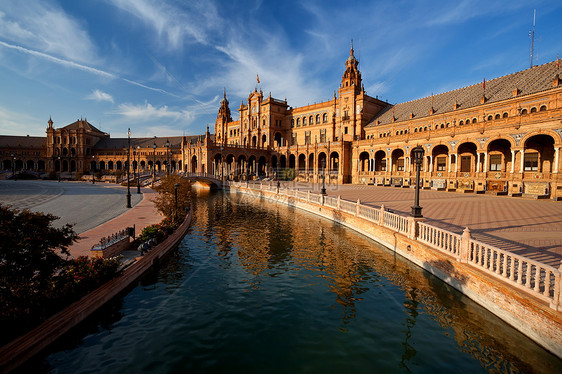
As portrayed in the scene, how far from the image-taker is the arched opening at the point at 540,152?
2967 cm

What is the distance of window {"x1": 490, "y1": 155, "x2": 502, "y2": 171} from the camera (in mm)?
34938

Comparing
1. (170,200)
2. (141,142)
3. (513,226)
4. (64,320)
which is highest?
(141,142)

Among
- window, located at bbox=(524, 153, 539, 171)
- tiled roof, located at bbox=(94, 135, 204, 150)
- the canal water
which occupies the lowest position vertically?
the canal water

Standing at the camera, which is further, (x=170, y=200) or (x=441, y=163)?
(x=441, y=163)

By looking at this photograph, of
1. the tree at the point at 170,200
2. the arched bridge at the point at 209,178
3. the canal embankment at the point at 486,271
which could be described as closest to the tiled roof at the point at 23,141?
the arched bridge at the point at 209,178

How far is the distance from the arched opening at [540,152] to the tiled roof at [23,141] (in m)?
140

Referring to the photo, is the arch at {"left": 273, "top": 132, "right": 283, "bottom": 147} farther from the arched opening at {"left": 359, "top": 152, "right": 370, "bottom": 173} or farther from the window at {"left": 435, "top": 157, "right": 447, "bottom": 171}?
the window at {"left": 435, "top": 157, "right": 447, "bottom": 171}

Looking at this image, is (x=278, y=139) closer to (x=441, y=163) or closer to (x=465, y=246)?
(x=441, y=163)

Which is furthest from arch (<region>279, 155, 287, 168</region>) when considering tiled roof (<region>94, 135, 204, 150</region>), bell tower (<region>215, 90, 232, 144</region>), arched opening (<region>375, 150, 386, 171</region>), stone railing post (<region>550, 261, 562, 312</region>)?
stone railing post (<region>550, 261, 562, 312</region>)

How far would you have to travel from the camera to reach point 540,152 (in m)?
30.3

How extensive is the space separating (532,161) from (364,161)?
2600 centimetres

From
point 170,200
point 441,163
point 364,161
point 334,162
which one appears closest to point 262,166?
point 334,162

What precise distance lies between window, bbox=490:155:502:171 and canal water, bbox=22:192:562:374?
33339mm

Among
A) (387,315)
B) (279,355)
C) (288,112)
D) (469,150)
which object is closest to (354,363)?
(279,355)
